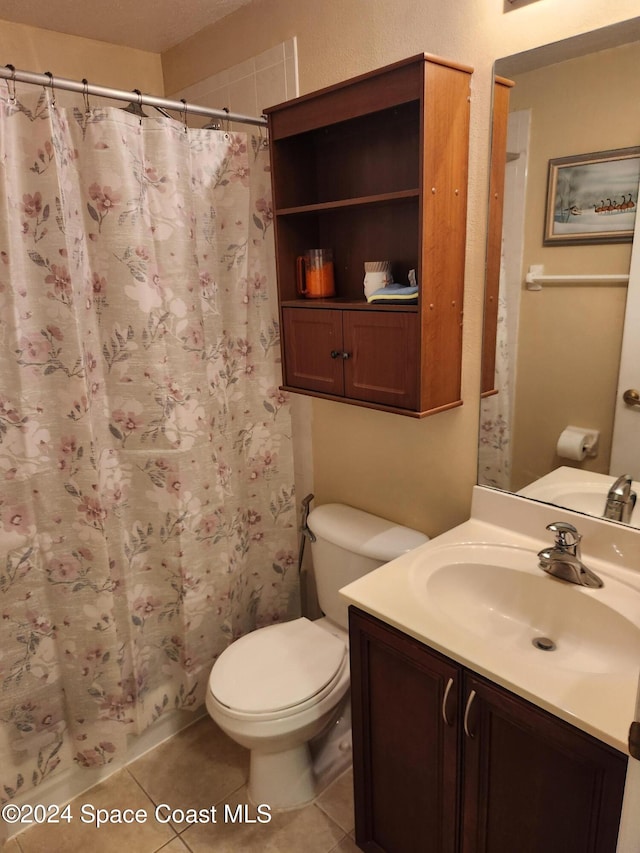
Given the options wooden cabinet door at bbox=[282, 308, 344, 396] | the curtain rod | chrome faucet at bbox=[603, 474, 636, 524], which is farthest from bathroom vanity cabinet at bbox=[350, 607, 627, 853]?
the curtain rod

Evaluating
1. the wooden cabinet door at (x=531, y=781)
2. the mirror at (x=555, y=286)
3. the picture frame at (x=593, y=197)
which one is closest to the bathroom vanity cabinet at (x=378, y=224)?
the mirror at (x=555, y=286)

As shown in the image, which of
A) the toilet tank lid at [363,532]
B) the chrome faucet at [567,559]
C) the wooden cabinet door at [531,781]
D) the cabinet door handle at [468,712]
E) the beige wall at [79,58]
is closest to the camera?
the wooden cabinet door at [531,781]

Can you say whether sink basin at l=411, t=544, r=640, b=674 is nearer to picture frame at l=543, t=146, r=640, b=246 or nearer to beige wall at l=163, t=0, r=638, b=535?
beige wall at l=163, t=0, r=638, b=535

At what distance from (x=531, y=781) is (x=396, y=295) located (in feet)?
3.53

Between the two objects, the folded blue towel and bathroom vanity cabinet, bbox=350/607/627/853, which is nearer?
bathroom vanity cabinet, bbox=350/607/627/853

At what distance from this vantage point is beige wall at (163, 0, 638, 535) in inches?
52.1

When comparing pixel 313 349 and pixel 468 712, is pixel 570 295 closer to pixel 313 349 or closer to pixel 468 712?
pixel 313 349

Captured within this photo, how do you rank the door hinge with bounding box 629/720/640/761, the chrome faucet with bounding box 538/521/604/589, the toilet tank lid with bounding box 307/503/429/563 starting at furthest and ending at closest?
the toilet tank lid with bounding box 307/503/429/563, the chrome faucet with bounding box 538/521/604/589, the door hinge with bounding box 629/720/640/761

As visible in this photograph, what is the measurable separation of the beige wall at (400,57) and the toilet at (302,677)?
0.44 feet

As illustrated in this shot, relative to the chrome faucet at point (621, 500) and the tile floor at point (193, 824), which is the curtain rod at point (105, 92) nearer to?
the chrome faucet at point (621, 500)

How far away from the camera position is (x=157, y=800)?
1.80 metres

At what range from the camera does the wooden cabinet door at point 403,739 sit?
121 centimetres

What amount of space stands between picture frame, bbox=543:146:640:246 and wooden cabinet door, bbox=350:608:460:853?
3.16ft

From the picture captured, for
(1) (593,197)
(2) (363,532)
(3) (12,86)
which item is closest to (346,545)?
(2) (363,532)
